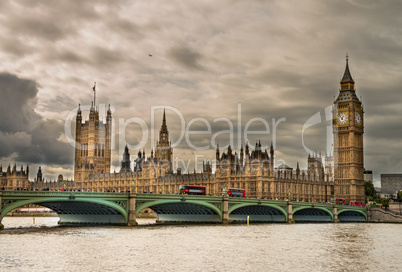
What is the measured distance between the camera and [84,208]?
76375mm

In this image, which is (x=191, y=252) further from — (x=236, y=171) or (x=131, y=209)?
(x=236, y=171)

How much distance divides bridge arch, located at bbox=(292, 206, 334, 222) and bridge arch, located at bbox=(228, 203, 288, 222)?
6196mm

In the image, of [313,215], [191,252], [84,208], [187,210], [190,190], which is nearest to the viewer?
[191,252]

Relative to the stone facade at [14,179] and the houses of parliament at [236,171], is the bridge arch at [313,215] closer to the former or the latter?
the houses of parliament at [236,171]

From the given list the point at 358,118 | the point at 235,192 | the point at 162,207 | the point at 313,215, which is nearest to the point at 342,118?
the point at 358,118

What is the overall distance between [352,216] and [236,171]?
28698 mm

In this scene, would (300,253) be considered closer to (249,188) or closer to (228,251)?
(228,251)

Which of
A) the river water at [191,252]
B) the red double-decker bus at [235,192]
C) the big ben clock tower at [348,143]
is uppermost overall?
the big ben clock tower at [348,143]

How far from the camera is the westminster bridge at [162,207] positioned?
65.1 m

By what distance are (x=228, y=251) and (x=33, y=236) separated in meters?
22.5

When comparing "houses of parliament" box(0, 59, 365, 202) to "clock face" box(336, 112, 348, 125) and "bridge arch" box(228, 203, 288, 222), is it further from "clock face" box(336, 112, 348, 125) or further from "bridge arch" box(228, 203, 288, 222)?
"bridge arch" box(228, 203, 288, 222)

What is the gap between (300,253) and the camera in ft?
157

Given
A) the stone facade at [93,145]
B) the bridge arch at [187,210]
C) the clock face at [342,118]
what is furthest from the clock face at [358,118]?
the stone facade at [93,145]

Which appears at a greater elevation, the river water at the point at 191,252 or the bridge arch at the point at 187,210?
the bridge arch at the point at 187,210
